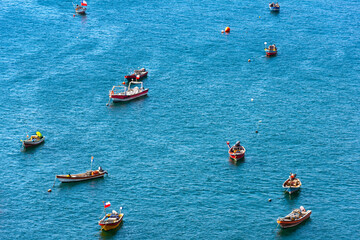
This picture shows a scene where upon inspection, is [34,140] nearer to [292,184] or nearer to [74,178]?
[74,178]

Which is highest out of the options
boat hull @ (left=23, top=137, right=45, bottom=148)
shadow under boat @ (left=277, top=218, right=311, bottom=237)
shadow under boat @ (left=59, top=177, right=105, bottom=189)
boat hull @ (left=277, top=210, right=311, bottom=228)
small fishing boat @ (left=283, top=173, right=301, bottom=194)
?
boat hull @ (left=23, top=137, right=45, bottom=148)

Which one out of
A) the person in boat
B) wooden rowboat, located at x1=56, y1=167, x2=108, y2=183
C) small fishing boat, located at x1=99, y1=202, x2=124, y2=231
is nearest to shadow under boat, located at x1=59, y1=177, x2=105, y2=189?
wooden rowboat, located at x1=56, y1=167, x2=108, y2=183

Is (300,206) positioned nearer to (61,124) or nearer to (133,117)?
(133,117)

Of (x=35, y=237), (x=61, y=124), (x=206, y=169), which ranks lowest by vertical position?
(x=35, y=237)

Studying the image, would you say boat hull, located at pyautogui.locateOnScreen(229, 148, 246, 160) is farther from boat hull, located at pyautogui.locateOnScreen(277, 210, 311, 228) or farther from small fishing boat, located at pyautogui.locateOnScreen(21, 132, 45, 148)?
small fishing boat, located at pyautogui.locateOnScreen(21, 132, 45, 148)

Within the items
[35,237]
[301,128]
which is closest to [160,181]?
[35,237]
